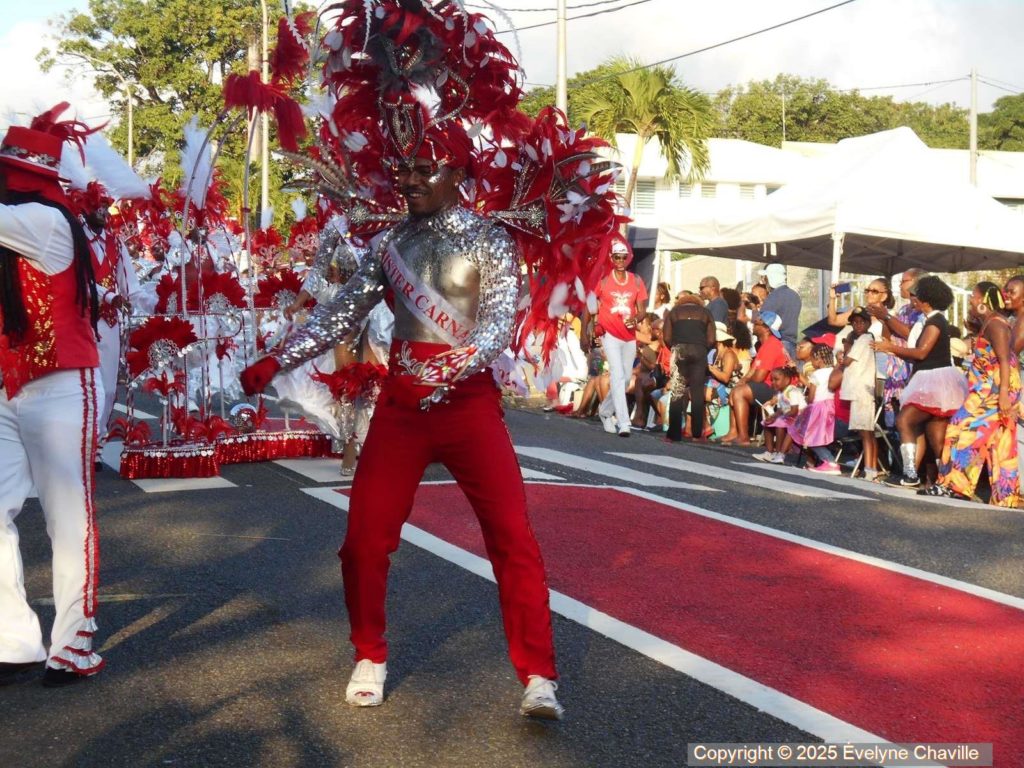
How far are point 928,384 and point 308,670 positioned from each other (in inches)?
295

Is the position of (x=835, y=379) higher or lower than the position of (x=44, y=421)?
lower

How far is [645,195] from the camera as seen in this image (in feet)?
171

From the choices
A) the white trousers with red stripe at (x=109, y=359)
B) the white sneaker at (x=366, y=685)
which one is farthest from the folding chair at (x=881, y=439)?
the white sneaker at (x=366, y=685)

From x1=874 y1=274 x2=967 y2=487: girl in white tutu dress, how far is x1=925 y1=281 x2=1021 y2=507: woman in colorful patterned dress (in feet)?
0.79

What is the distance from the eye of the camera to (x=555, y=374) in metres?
5.30

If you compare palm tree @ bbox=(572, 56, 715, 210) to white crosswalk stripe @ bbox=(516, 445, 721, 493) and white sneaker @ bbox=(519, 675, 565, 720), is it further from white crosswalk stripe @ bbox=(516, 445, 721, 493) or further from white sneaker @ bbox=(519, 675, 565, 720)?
white sneaker @ bbox=(519, 675, 565, 720)

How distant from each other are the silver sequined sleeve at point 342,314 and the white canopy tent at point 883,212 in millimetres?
10092

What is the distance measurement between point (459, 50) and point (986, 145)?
2764 inches

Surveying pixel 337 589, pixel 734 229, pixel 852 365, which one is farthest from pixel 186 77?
pixel 337 589

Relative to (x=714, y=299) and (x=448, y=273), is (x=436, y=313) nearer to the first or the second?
(x=448, y=273)

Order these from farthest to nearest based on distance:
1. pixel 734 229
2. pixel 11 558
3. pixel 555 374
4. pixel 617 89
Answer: pixel 617 89 < pixel 734 229 < pixel 555 374 < pixel 11 558

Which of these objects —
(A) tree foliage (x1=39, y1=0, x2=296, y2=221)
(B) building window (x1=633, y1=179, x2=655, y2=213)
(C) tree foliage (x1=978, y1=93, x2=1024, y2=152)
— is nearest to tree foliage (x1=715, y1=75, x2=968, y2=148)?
(C) tree foliage (x1=978, y1=93, x2=1024, y2=152)

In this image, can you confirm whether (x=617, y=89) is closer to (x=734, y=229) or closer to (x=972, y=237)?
(x=734, y=229)

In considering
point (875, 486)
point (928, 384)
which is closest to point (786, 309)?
point (875, 486)
